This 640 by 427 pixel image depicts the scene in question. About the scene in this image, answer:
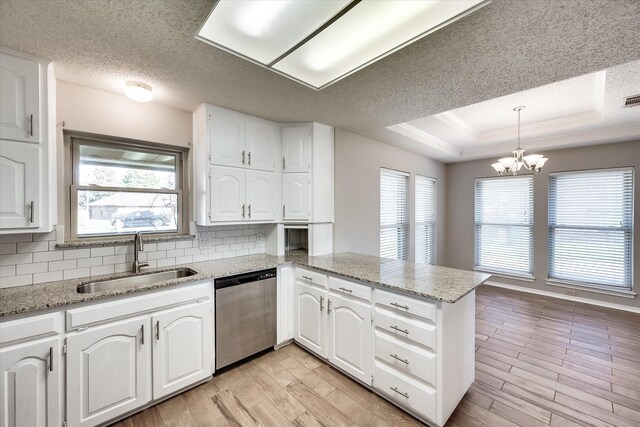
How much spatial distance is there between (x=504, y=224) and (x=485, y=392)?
3.55 metres

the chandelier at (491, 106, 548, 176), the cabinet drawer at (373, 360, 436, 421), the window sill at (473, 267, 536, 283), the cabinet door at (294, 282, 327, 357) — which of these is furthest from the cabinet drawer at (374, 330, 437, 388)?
the window sill at (473, 267, 536, 283)

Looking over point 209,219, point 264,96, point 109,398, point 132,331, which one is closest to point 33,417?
point 109,398

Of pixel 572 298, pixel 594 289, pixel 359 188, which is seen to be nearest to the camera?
pixel 359 188

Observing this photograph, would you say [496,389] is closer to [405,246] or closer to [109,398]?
[405,246]

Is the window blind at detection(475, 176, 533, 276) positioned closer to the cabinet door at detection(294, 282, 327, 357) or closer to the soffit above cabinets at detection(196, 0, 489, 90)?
the cabinet door at detection(294, 282, 327, 357)

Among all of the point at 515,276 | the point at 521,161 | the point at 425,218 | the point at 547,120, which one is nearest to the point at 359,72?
the point at 521,161

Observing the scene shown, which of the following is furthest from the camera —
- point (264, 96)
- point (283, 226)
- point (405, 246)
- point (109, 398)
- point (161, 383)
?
point (405, 246)

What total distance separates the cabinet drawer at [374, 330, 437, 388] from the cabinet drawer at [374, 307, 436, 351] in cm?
6

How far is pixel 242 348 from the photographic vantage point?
2365 mm

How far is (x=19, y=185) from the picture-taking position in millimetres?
1636

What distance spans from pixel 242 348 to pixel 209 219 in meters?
1.24

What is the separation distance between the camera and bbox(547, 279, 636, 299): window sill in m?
3.61

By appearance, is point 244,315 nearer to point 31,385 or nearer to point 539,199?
point 31,385

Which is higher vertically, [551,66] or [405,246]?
[551,66]
